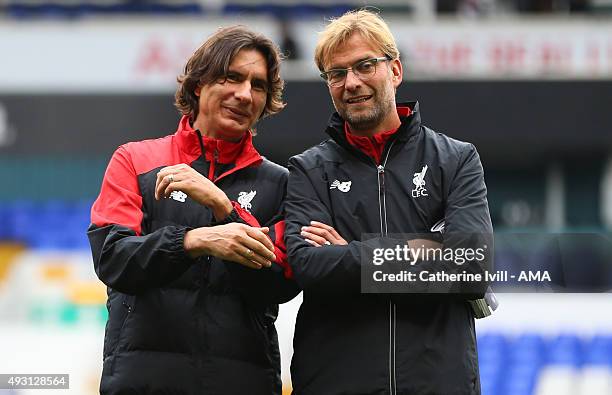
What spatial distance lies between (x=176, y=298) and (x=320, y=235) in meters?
0.41

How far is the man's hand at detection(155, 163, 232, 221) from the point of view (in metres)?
2.63

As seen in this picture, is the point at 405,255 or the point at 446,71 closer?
the point at 405,255

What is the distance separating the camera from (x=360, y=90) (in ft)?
9.16

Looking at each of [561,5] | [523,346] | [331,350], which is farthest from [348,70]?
[561,5]

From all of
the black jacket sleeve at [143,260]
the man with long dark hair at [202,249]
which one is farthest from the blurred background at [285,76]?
the black jacket sleeve at [143,260]

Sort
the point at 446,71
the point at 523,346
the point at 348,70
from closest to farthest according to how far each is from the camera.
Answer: the point at 348,70
the point at 523,346
the point at 446,71

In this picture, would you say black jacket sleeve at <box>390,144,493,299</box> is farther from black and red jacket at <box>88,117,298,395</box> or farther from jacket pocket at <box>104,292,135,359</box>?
jacket pocket at <box>104,292,135,359</box>

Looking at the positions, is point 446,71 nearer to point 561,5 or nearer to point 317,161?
point 561,5

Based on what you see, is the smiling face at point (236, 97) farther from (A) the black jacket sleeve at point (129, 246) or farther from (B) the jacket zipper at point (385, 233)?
(B) the jacket zipper at point (385, 233)

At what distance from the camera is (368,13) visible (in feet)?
9.54

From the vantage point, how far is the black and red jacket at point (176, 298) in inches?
104

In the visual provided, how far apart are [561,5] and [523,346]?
6466mm

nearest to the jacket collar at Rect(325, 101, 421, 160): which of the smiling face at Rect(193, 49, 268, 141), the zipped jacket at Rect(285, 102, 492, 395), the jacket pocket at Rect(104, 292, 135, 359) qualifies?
the zipped jacket at Rect(285, 102, 492, 395)

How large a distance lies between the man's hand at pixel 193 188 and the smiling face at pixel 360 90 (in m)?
0.42
